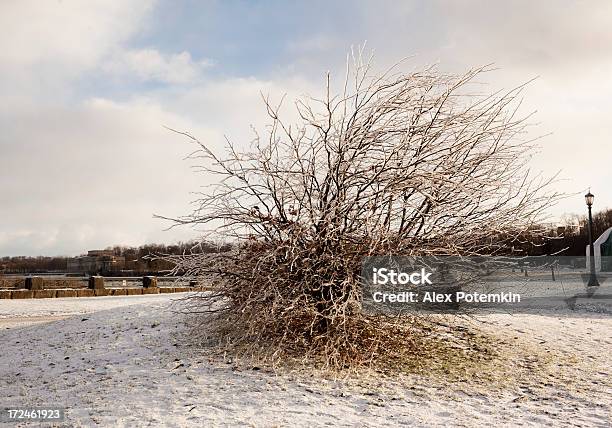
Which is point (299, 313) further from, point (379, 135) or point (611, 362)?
point (611, 362)

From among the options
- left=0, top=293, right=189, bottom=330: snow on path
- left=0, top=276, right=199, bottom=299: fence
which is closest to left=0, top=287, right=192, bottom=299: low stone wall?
left=0, top=276, right=199, bottom=299: fence

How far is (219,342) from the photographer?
8.46 m

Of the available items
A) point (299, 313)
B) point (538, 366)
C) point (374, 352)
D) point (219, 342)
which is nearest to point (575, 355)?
point (538, 366)

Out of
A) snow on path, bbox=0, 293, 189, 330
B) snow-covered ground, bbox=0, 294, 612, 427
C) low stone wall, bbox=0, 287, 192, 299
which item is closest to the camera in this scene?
snow-covered ground, bbox=0, 294, 612, 427

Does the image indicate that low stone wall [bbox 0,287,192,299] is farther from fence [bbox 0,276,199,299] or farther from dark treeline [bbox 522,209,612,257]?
dark treeline [bbox 522,209,612,257]

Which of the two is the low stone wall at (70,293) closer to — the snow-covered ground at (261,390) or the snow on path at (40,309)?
the snow on path at (40,309)

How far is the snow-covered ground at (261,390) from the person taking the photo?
233 inches

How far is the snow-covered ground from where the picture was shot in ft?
19.4

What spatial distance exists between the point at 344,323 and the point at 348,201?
67.8 inches

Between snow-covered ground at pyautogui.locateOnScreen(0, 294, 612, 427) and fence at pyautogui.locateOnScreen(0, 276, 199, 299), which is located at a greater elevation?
fence at pyautogui.locateOnScreen(0, 276, 199, 299)

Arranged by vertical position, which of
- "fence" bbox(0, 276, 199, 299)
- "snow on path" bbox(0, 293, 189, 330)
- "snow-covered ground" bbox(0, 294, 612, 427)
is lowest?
"snow-covered ground" bbox(0, 294, 612, 427)

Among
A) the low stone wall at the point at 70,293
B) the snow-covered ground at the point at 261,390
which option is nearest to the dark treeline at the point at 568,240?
the snow-covered ground at the point at 261,390

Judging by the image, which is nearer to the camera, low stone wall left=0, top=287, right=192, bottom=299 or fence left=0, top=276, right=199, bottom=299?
low stone wall left=0, top=287, right=192, bottom=299

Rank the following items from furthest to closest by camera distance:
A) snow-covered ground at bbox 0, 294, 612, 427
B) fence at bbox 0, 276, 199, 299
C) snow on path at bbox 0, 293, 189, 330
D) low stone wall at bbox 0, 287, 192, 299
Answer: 1. fence at bbox 0, 276, 199, 299
2. low stone wall at bbox 0, 287, 192, 299
3. snow on path at bbox 0, 293, 189, 330
4. snow-covered ground at bbox 0, 294, 612, 427
